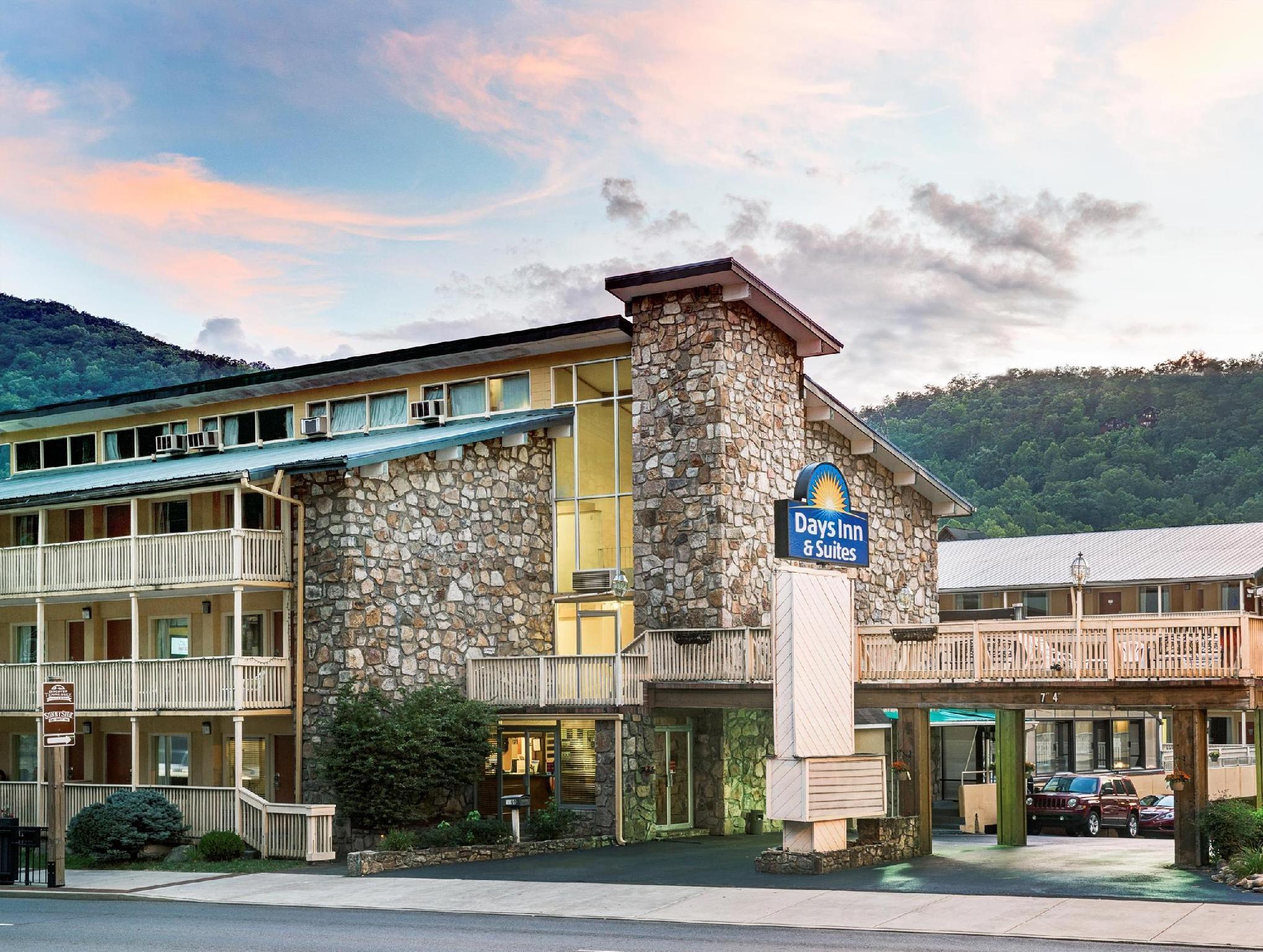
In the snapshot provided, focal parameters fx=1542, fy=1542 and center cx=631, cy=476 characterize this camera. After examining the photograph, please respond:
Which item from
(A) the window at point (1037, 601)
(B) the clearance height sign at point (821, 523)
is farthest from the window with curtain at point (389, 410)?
(A) the window at point (1037, 601)

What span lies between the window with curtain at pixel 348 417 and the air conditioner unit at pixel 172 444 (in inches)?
169

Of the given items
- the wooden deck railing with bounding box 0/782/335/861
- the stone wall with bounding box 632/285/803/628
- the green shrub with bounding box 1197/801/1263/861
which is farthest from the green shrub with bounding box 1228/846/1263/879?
the wooden deck railing with bounding box 0/782/335/861

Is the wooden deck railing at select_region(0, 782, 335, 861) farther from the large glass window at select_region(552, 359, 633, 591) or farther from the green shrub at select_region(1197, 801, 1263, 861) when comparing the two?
the green shrub at select_region(1197, 801, 1263, 861)

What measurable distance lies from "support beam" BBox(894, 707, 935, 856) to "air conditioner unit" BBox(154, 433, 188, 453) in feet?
67.9

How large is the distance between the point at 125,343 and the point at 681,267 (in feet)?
231

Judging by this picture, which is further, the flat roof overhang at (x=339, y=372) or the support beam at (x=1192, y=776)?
the flat roof overhang at (x=339, y=372)

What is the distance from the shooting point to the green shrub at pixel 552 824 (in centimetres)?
2927

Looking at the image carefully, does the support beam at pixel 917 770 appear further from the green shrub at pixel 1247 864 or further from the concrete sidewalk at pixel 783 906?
the green shrub at pixel 1247 864

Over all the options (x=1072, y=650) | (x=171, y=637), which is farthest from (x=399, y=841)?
(x=1072, y=650)

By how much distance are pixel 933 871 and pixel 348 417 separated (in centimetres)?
1930

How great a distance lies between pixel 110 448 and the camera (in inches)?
1639

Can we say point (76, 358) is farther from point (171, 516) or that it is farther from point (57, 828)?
point (57, 828)

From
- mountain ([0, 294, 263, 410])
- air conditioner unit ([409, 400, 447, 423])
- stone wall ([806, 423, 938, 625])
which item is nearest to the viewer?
air conditioner unit ([409, 400, 447, 423])

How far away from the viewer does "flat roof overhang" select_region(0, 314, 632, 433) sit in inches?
1340
